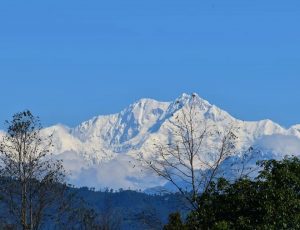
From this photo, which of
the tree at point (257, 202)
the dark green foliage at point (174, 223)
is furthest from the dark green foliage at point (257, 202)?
the dark green foliage at point (174, 223)

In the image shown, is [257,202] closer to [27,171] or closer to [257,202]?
[257,202]

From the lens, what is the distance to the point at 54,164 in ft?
236

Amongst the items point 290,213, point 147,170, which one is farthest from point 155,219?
point 290,213

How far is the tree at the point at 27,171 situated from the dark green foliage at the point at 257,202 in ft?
55.1

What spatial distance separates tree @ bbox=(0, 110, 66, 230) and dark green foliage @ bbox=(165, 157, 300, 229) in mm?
16792

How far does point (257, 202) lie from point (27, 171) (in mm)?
23820

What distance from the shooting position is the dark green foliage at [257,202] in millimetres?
50906

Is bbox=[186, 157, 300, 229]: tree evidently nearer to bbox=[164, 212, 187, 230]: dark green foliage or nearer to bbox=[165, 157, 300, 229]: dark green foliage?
bbox=[165, 157, 300, 229]: dark green foliage

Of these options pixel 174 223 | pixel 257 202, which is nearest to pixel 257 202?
pixel 257 202

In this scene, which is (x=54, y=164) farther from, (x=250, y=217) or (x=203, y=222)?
(x=250, y=217)

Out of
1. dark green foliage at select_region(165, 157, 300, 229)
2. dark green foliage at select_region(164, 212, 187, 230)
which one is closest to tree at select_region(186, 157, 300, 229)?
dark green foliage at select_region(165, 157, 300, 229)

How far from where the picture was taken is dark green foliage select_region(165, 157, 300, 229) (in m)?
50.9

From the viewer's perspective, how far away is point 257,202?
5306 centimetres

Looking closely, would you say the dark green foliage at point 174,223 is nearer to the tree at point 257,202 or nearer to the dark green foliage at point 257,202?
the tree at point 257,202
